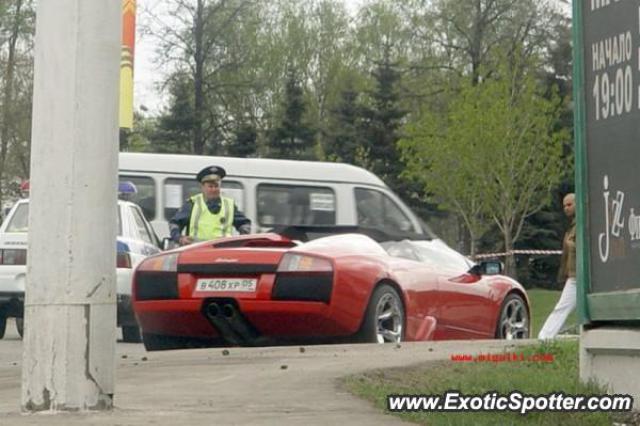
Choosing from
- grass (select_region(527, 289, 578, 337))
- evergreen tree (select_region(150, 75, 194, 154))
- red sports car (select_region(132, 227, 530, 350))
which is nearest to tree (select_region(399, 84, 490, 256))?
grass (select_region(527, 289, 578, 337))

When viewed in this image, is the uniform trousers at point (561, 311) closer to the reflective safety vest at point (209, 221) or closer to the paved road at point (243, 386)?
the reflective safety vest at point (209, 221)

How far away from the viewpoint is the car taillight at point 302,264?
500 inches

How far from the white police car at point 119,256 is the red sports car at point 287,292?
575cm

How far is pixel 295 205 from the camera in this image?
91.4ft

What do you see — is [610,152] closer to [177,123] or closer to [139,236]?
[139,236]

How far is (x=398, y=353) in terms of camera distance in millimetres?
11328

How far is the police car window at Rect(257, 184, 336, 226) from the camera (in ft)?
90.8

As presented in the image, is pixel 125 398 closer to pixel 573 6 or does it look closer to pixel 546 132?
pixel 573 6

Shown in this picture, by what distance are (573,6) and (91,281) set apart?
3.49 metres

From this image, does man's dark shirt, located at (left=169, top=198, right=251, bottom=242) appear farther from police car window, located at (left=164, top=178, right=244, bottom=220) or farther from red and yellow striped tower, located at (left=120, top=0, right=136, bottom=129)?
police car window, located at (left=164, top=178, right=244, bottom=220)

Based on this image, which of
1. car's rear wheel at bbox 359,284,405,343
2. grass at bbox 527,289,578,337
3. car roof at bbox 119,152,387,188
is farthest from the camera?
grass at bbox 527,289,578,337

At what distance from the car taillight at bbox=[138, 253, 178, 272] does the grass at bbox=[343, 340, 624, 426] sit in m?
3.26

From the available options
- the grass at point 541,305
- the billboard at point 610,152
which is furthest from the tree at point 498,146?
the billboard at point 610,152

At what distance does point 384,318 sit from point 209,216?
2561mm
